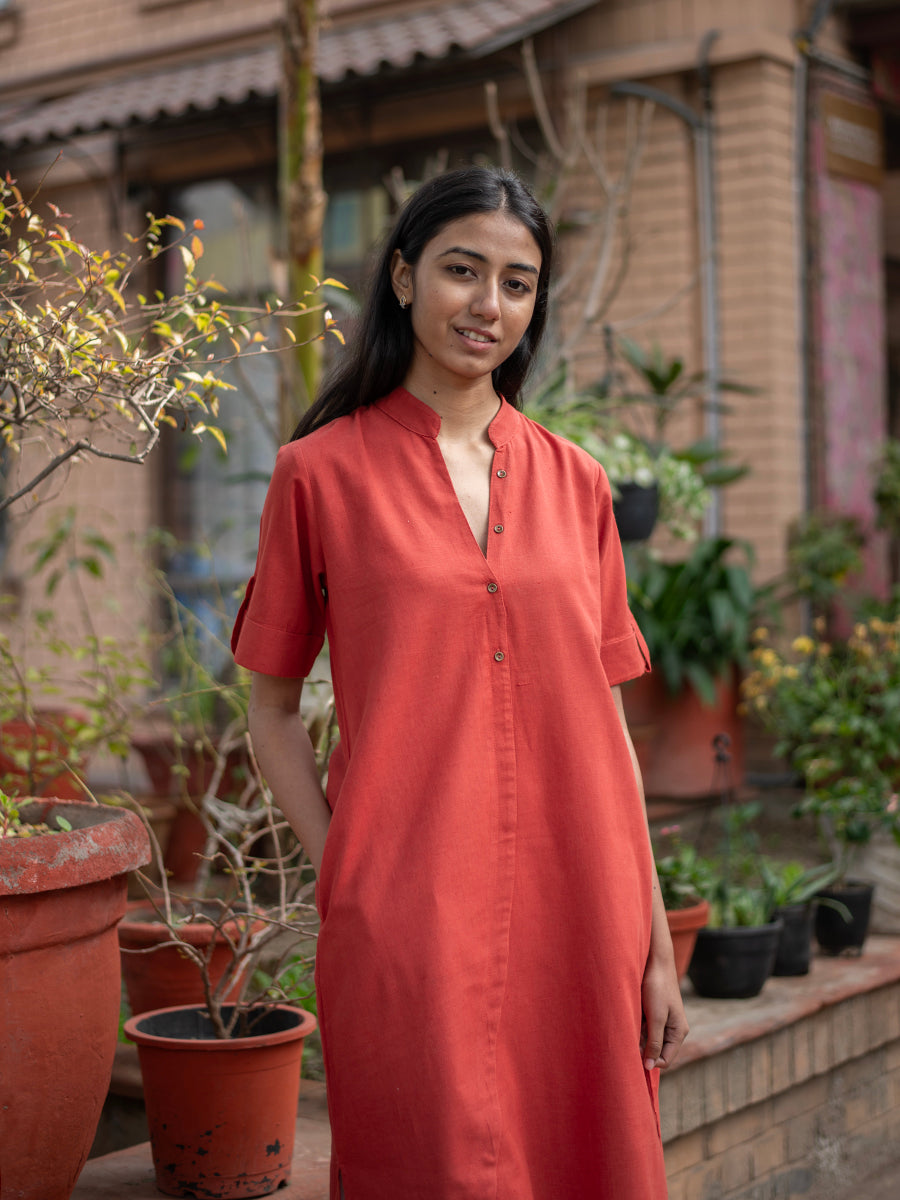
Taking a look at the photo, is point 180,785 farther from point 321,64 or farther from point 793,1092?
point 321,64

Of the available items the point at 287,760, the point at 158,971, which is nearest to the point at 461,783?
the point at 287,760

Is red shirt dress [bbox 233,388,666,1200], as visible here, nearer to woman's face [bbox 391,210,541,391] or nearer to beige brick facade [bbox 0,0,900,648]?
woman's face [bbox 391,210,541,391]

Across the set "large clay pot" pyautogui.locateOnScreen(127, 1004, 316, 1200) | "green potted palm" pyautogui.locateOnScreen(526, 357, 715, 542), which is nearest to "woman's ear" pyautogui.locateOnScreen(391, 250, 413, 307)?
"large clay pot" pyautogui.locateOnScreen(127, 1004, 316, 1200)

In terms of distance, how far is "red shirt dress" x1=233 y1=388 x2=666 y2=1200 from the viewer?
6.14ft

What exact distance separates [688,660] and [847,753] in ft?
5.36

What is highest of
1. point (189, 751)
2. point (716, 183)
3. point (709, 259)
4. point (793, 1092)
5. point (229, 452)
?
point (716, 183)

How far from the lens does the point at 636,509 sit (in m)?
5.38

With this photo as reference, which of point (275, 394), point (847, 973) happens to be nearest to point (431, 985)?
point (847, 973)

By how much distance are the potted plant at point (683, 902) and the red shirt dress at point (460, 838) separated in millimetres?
1614

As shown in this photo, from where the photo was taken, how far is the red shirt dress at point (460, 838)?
6.14 ft

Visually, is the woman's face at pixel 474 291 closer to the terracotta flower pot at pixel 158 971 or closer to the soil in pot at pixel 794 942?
the terracotta flower pot at pixel 158 971

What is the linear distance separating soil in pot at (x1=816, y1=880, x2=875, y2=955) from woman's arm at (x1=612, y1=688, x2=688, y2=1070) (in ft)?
7.47

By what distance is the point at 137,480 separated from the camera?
8.71 meters

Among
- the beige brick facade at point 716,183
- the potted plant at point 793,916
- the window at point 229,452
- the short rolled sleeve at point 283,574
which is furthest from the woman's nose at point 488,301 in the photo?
the window at point 229,452
